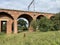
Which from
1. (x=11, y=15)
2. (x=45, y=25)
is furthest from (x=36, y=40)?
(x=11, y=15)

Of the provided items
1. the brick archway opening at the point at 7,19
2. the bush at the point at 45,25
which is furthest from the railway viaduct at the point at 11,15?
the bush at the point at 45,25

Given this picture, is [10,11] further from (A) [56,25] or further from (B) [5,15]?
(A) [56,25]

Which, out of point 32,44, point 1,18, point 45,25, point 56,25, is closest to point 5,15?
point 1,18

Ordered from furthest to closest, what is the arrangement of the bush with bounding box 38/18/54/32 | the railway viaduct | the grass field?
the railway viaduct → the bush with bounding box 38/18/54/32 → the grass field

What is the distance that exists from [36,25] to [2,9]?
20.0ft

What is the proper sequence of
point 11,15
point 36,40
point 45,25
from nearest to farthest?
point 36,40 < point 45,25 < point 11,15

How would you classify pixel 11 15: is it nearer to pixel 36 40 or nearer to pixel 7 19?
pixel 7 19

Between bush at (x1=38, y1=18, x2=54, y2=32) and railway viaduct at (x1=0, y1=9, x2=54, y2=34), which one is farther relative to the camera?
railway viaduct at (x1=0, y1=9, x2=54, y2=34)

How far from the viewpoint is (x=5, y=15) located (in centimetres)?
2755

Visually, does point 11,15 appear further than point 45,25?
Yes

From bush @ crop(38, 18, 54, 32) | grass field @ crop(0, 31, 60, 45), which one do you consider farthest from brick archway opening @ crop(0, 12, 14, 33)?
grass field @ crop(0, 31, 60, 45)

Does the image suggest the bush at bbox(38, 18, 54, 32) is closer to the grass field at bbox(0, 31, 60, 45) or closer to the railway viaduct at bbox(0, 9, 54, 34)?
the railway viaduct at bbox(0, 9, 54, 34)

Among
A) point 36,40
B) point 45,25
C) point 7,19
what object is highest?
point 7,19

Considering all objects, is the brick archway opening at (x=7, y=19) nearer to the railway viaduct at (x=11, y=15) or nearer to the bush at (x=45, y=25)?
the railway viaduct at (x=11, y=15)
